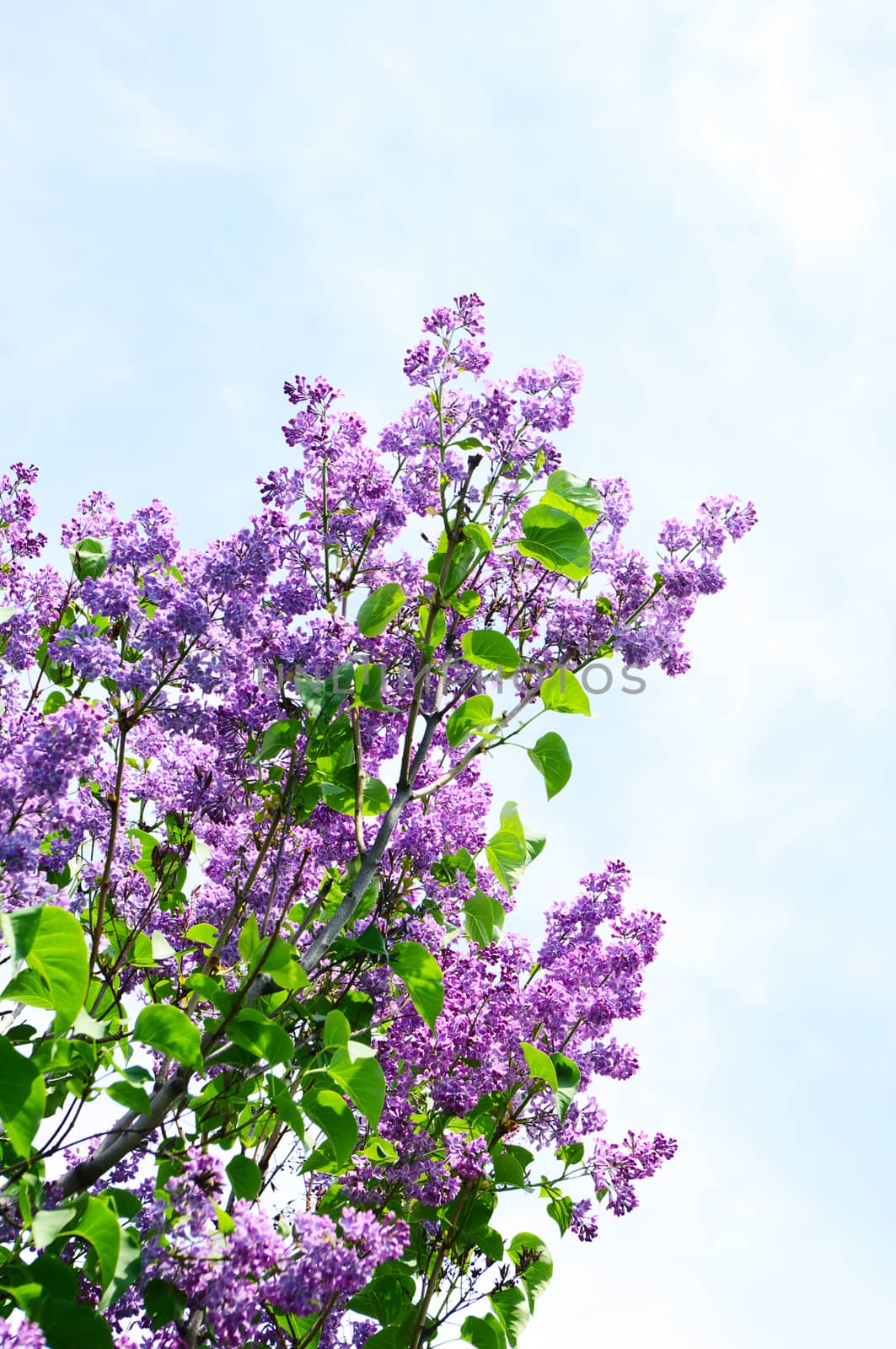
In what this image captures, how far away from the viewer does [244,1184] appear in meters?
3.07

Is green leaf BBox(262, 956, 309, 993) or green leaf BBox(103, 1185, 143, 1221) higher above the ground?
green leaf BBox(262, 956, 309, 993)

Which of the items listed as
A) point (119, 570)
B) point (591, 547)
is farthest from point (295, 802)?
point (591, 547)

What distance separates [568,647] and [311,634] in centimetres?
101

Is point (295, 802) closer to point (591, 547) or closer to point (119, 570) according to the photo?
point (119, 570)

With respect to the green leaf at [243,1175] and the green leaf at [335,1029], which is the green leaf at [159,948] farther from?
the green leaf at [335,1029]

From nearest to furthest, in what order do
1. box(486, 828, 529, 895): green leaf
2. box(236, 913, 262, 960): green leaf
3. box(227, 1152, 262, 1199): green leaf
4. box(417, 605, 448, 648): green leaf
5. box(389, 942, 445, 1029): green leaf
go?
box(227, 1152, 262, 1199): green leaf < box(236, 913, 262, 960): green leaf < box(389, 942, 445, 1029): green leaf < box(417, 605, 448, 648): green leaf < box(486, 828, 529, 895): green leaf

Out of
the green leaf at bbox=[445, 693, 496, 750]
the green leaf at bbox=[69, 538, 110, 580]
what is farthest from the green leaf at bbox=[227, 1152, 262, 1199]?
the green leaf at bbox=[69, 538, 110, 580]

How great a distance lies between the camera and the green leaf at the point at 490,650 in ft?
12.0

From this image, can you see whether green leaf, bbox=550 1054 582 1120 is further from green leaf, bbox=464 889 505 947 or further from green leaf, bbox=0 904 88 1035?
green leaf, bbox=0 904 88 1035

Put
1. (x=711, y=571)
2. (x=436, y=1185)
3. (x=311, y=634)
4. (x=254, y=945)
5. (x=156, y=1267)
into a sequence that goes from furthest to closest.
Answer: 1. (x=711, y=571)
2. (x=436, y=1185)
3. (x=311, y=634)
4. (x=254, y=945)
5. (x=156, y=1267)

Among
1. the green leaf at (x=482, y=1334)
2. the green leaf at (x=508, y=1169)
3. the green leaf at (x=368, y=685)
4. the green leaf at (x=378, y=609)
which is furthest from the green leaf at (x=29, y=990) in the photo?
the green leaf at (x=482, y=1334)

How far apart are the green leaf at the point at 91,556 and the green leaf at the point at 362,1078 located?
1.92 meters

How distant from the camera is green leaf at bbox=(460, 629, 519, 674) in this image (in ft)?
12.0

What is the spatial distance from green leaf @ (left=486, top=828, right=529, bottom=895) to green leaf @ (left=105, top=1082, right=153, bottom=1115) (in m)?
1.49
